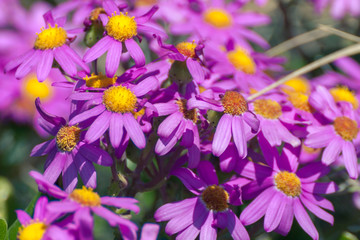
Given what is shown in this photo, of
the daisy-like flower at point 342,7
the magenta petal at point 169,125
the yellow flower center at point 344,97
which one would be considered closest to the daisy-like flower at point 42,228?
the magenta petal at point 169,125

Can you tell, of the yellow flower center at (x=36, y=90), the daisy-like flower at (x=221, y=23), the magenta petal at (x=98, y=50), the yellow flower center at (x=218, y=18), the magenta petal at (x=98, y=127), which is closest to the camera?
the magenta petal at (x=98, y=127)

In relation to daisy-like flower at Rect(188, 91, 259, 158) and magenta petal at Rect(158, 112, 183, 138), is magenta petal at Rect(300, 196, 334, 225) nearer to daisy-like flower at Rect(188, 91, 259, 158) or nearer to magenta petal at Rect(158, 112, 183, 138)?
daisy-like flower at Rect(188, 91, 259, 158)

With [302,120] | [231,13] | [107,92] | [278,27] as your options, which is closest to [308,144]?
[302,120]

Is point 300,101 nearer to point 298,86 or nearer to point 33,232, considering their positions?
point 298,86

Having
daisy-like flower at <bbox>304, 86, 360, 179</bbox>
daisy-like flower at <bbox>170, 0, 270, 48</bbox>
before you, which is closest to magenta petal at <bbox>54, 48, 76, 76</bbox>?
daisy-like flower at <bbox>304, 86, 360, 179</bbox>

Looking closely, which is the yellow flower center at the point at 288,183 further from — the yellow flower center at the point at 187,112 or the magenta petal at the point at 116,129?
the magenta petal at the point at 116,129
